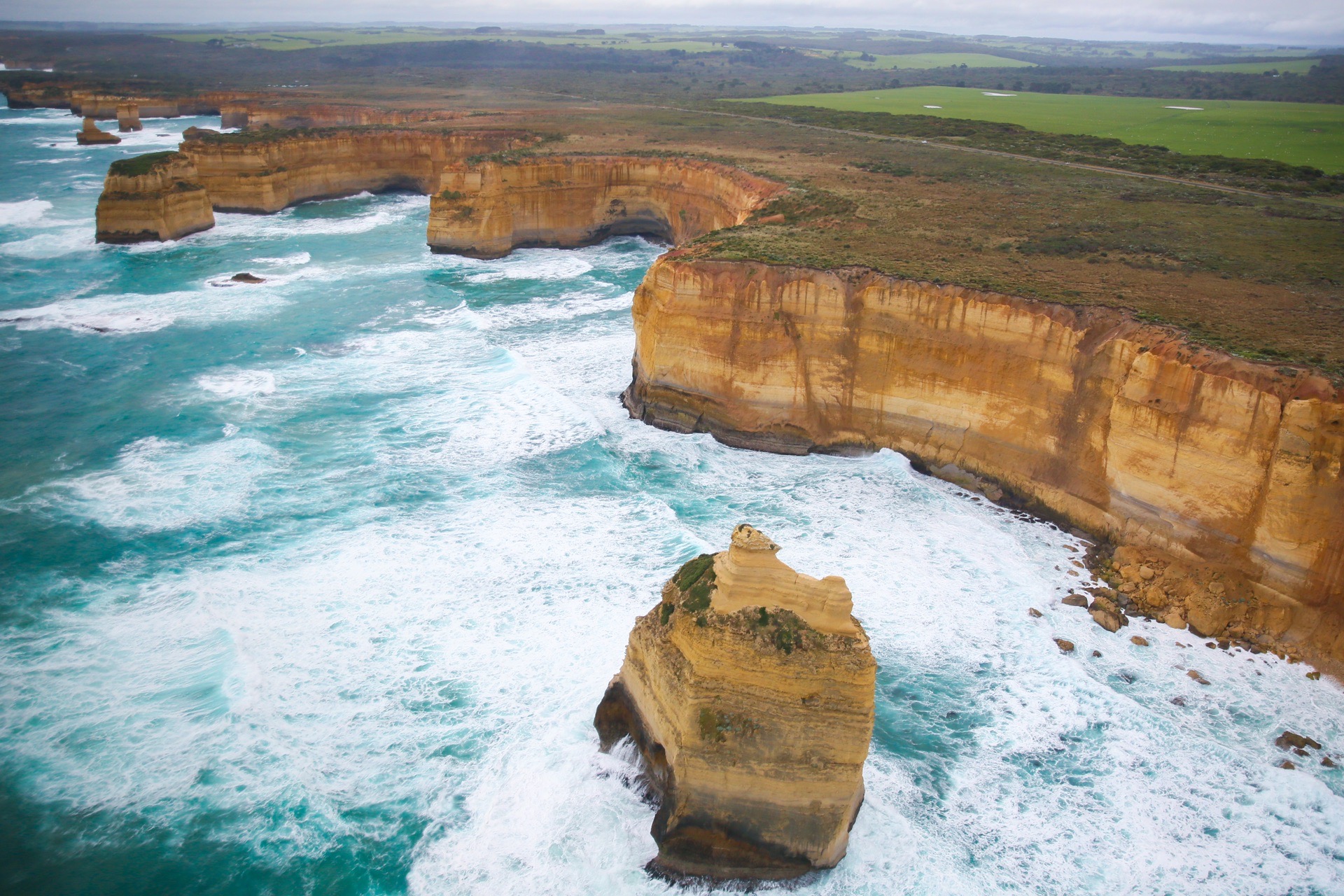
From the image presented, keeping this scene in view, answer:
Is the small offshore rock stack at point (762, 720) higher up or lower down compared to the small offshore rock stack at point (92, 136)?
lower down

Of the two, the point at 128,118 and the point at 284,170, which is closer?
the point at 284,170

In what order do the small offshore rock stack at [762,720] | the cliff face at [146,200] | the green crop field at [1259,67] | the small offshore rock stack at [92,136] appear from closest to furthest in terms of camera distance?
the small offshore rock stack at [762,720], the cliff face at [146,200], the small offshore rock stack at [92,136], the green crop field at [1259,67]

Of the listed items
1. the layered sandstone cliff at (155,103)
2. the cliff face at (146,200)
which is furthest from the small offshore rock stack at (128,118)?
the cliff face at (146,200)

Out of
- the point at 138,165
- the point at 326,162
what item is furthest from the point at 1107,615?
the point at 326,162

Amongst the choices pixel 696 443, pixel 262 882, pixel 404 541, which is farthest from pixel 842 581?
pixel 696 443

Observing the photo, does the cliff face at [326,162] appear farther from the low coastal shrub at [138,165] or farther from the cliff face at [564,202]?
the cliff face at [564,202]

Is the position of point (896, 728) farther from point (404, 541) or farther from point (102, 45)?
point (102, 45)

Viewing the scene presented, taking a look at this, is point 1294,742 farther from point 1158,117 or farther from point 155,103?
point 155,103
